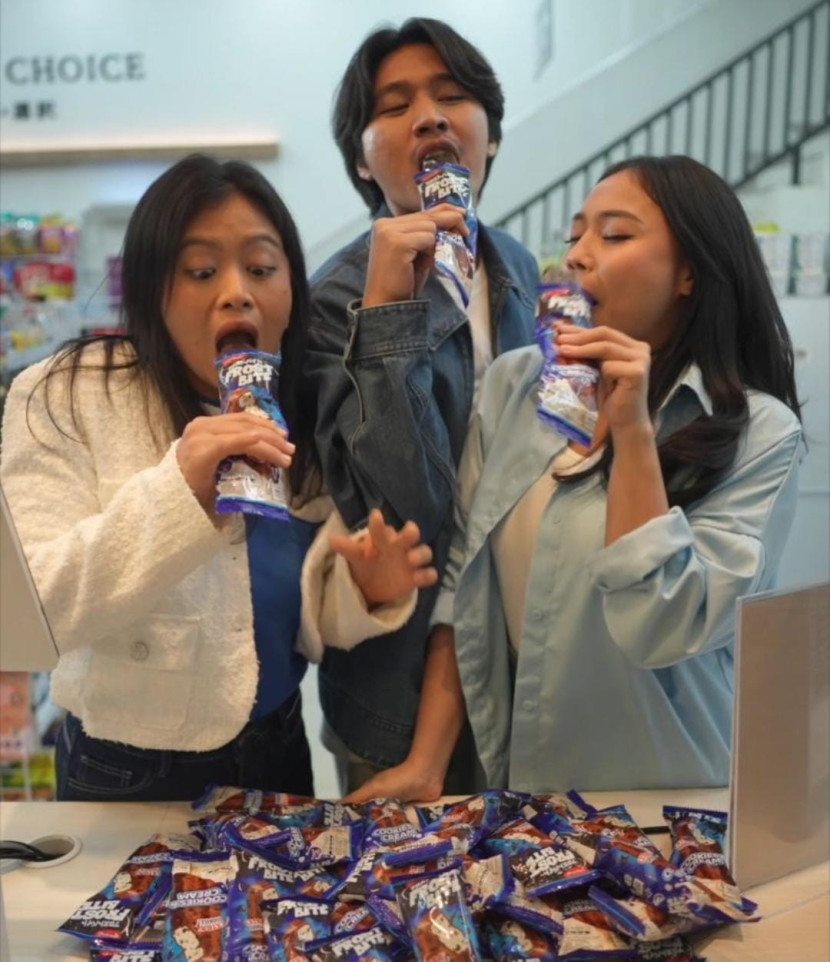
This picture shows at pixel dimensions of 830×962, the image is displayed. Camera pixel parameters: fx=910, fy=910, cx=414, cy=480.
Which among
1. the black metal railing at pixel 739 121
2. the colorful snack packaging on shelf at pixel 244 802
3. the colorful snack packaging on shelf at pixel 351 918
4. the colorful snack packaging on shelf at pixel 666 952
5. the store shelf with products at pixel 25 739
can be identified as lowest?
the store shelf with products at pixel 25 739

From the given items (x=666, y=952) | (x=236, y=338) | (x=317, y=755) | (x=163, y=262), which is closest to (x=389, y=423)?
(x=236, y=338)

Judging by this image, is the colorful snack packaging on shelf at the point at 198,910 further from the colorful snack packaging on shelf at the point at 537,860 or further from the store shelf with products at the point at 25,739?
the store shelf with products at the point at 25,739

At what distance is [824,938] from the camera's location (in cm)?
91

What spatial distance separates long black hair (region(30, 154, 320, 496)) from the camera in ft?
3.74

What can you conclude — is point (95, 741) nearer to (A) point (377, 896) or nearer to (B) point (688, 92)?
(A) point (377, 896)

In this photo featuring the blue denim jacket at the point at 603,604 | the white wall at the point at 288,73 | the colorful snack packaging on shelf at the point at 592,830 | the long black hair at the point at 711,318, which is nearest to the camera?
the colorful snack packaging on shelf at the point at 592,830

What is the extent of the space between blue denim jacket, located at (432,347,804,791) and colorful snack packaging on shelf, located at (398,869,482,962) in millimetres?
372

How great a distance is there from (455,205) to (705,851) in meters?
0.85

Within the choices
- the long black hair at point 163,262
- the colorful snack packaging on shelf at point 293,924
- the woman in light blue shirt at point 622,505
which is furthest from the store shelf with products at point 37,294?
the colorful snack packaging on shelf at point 293,924

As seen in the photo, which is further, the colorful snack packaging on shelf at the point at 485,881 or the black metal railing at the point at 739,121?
the black metal railing at the point at 739,121

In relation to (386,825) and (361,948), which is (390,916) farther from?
(386,825)

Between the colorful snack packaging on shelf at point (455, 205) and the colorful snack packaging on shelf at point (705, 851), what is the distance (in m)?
0.71

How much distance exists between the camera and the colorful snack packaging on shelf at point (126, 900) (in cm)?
88

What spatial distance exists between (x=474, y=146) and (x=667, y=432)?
52 centimetres
